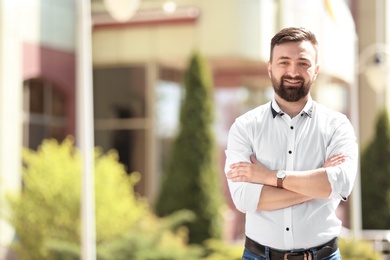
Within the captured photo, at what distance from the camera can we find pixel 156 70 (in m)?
21.2

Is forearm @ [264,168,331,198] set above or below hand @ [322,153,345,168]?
below

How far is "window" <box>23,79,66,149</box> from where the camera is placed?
19.4 metres

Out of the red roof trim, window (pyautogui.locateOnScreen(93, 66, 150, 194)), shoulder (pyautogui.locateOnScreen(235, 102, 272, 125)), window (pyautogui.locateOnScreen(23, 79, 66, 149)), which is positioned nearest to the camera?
shoulder (pyautogui.locateOnScreen(235, 102, 272, 125))

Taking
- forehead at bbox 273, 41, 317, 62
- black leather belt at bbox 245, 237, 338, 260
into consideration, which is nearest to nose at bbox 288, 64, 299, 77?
forehead at bbox 273, 41, 317, 62

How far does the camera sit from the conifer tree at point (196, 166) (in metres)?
18.6

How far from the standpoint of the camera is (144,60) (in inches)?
830

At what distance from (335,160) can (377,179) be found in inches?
883

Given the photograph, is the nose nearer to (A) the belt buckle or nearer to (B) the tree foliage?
(A) the belt buckle

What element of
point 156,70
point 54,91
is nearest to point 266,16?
point 156,70

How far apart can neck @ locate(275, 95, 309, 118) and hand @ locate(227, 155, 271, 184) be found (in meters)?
0.22

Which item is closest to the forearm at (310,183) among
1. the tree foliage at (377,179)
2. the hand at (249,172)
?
the hand at (249,172)

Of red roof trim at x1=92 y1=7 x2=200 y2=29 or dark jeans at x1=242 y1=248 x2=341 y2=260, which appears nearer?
dark jeans at x1=242 y1=248 x2=341 y2=260

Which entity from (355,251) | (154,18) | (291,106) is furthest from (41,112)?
(291,106)

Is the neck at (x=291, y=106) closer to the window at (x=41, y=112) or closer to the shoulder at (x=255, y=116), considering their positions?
the shoulder at (x=255, y=116)
